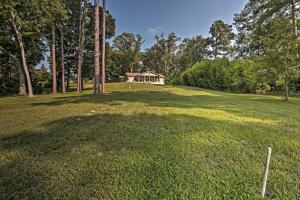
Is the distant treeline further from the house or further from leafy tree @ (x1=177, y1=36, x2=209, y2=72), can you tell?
leafy tree @ (x1=177, y1=36, x2=209, y2=72)

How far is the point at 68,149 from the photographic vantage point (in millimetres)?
3518

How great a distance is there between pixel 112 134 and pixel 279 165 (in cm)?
312

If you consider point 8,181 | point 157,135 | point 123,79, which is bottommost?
point 8,181

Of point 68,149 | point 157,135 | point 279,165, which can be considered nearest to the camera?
point 279,165

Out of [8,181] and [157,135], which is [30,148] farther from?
[157,135]

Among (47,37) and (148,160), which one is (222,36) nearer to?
(47,37)

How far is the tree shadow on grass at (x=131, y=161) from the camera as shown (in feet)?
7.66

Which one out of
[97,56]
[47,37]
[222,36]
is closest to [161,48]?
[222,36]

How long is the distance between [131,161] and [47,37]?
22943 millimetres

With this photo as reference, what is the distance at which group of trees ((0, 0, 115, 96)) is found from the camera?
1402cm

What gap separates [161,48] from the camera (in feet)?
174

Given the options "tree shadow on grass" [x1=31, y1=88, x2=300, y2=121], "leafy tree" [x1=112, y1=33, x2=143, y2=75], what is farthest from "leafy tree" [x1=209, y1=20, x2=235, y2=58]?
"tree shadow on grass" [x1=31, y1=88, x2=300, y2=121]

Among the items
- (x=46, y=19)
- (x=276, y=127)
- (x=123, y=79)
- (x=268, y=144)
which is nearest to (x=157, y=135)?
(x=268, y=144)

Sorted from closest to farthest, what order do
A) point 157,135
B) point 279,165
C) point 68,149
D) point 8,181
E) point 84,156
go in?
point 8,181 → point 279,165 → point 84,156 → point 68,149 → point 157,135
